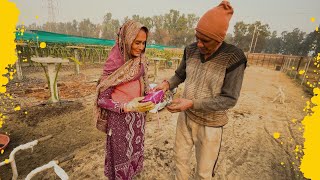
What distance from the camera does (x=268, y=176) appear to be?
11.2 ft

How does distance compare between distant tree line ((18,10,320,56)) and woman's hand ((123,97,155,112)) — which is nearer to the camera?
woman's hand ((123,97,155,112))

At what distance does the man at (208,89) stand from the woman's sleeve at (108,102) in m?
0.52

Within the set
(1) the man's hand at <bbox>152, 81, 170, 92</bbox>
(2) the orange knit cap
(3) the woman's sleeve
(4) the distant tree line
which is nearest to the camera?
(2) the orange knit cap

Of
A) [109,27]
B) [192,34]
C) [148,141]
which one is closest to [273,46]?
[192,34]

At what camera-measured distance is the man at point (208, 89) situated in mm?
1722

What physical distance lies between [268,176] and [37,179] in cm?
389

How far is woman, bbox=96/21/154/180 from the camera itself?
1.81m

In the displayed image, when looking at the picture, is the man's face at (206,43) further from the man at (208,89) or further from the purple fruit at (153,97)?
the purple fruit at (153,97)

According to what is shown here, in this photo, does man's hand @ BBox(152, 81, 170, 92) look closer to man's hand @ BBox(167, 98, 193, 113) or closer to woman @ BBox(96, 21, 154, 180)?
woman @ BBox(96, 21, 154, 180)

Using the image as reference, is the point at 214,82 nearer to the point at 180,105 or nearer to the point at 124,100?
the point at 180,105

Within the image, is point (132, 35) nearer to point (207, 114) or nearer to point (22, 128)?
point (207, 114)

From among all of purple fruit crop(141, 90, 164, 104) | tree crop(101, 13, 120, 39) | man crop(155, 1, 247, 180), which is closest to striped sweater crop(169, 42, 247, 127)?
Answer: man crop(155, 1, 247, 180)

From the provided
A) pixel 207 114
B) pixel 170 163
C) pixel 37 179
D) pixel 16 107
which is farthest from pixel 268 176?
pixel 16 107

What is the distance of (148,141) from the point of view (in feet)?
13.7
